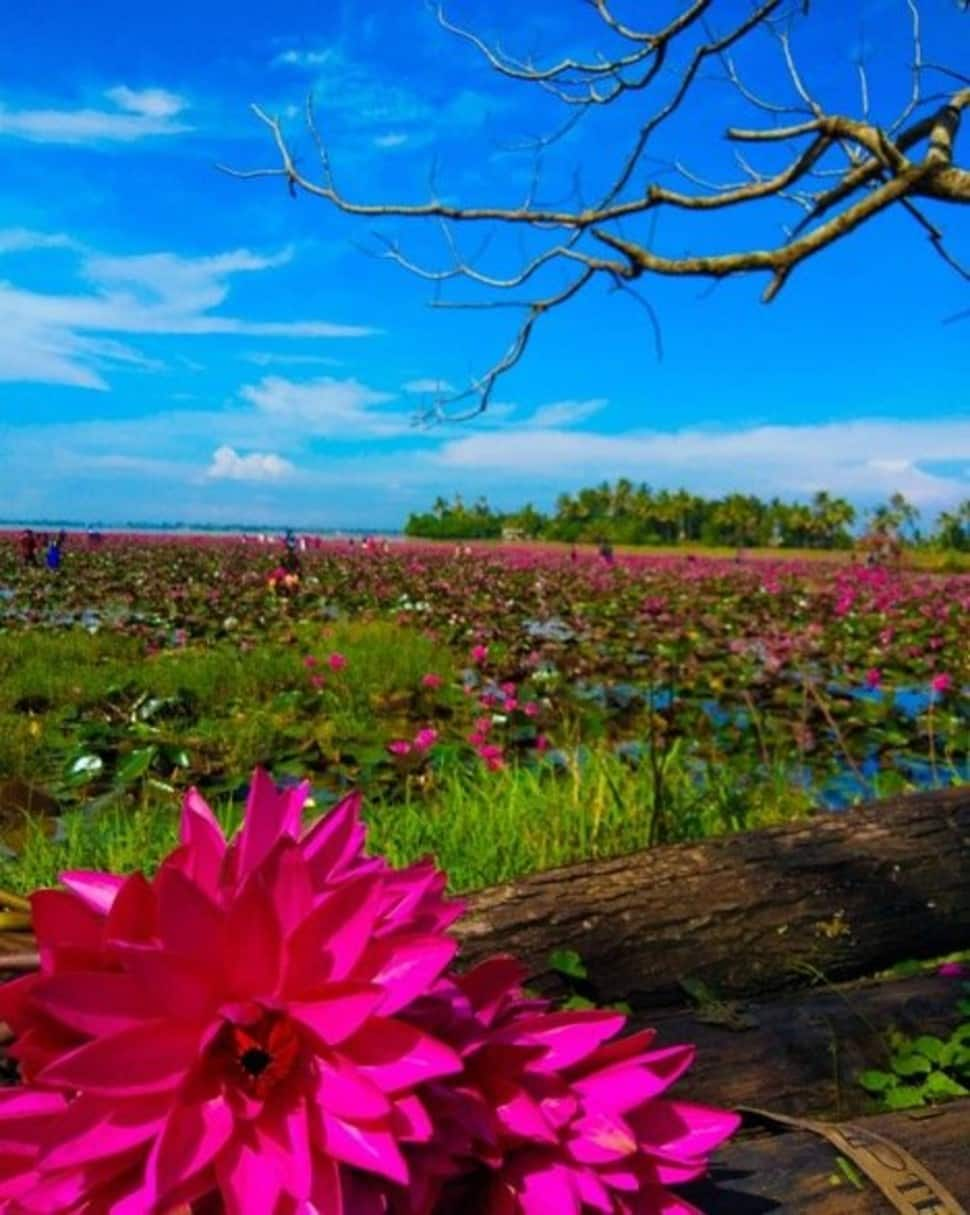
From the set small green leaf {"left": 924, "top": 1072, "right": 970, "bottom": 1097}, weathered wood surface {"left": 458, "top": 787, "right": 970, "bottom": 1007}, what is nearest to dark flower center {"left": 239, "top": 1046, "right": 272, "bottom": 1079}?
weathered wood surface {"left": 458, "top": 787, "right": 970, "bottom": 1007}

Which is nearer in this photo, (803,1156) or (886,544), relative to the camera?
(803,1156)

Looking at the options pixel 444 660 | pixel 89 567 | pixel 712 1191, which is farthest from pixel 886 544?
pixel 712 1191

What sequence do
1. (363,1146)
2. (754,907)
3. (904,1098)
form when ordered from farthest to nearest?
1. (754,907)
2. (904,1098)
3. (363,1146)

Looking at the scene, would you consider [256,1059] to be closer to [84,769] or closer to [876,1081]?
[876,1081]

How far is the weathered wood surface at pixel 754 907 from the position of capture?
202 centimetres

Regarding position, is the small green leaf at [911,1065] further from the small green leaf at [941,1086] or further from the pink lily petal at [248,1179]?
the pink lily petal at [248,1179]

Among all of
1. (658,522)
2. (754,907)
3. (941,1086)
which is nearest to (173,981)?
(941,1086)

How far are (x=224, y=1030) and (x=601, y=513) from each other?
6714 centimetres

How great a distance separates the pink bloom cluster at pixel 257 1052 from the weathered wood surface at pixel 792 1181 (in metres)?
0.25

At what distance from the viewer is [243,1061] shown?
2.11ft

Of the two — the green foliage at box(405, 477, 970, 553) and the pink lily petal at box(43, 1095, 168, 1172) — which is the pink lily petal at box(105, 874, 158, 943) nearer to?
the pink lily petal at box(43, 1095, 168, 1172)

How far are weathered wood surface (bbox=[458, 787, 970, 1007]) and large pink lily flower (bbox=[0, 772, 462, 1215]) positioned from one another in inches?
52.3

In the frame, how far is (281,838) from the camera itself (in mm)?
640

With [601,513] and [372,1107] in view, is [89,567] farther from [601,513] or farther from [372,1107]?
[601,513]
